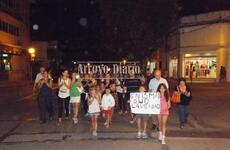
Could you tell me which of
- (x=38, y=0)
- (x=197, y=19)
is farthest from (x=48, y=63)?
(x=197, y=19)

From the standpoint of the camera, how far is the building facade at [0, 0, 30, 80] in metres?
44.0

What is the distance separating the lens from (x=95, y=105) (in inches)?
486

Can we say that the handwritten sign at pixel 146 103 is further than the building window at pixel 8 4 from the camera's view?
No

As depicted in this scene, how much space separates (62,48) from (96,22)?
578 inches

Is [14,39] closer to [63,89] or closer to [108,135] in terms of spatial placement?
[63,89]

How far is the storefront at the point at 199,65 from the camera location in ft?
143

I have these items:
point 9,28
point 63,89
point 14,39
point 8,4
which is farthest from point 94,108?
point 14,39

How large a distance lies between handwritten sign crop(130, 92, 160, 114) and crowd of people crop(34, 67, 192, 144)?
173 mm

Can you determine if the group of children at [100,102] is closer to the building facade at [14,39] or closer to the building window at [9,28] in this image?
the building facade at [14,39]

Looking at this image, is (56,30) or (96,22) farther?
(56,30)

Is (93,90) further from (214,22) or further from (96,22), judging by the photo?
(96,22)

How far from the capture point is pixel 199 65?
1763 inches

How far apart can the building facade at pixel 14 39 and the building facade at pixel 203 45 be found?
16.6 m

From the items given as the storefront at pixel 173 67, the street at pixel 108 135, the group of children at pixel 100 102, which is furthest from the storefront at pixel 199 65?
the group of children at pixel 100 102
